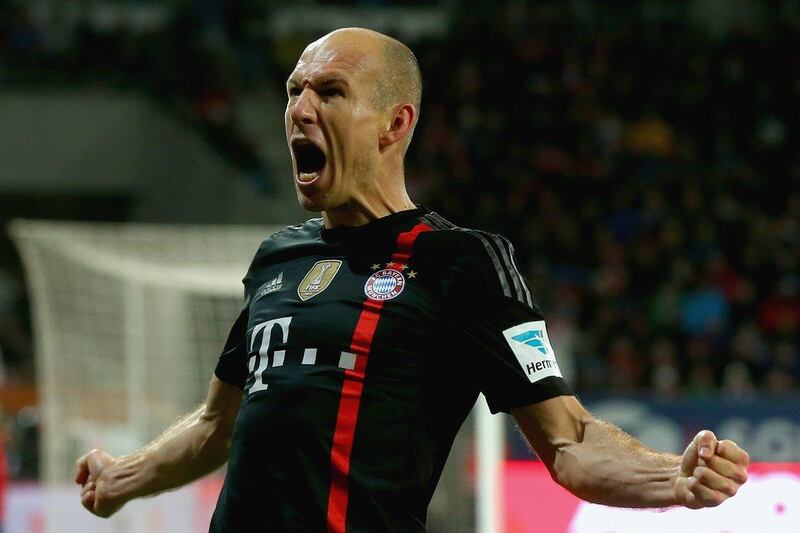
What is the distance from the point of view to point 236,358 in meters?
3.10

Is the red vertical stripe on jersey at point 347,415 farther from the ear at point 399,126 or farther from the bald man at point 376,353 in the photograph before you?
the ear at point 399,126

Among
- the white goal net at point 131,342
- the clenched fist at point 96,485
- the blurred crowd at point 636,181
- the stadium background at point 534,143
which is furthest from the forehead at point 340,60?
the stadium background at point 534,143

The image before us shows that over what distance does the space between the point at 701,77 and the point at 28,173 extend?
24.2 ft

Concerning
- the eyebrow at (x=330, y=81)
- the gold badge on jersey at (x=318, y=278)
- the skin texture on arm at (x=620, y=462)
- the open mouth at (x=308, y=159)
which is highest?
the eyebrow at (x=330, y=81)

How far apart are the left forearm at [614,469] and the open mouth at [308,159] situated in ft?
2.49

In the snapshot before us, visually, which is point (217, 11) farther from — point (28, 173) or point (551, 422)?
point (551, 422)

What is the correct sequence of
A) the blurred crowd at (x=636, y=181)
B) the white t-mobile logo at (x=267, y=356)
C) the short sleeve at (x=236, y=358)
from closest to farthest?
the white t-mobile logo at (x=267, y=356) < the short sleeve at (x=236, y=358) < the blurred crowd at (x=636, y=181)

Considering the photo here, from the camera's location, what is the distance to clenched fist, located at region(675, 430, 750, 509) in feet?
7.69

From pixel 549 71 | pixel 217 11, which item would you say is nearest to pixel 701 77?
pixel 549 71

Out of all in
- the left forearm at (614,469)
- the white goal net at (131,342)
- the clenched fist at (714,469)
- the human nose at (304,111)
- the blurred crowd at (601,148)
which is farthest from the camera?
the blurred crowd at (601,148)

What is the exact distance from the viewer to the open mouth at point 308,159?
9.36 feet

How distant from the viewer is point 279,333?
2824 millimetres

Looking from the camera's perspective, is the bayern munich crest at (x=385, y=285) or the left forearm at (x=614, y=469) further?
the bayern munich crest at (x=385, y=285)

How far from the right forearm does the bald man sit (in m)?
0.29
